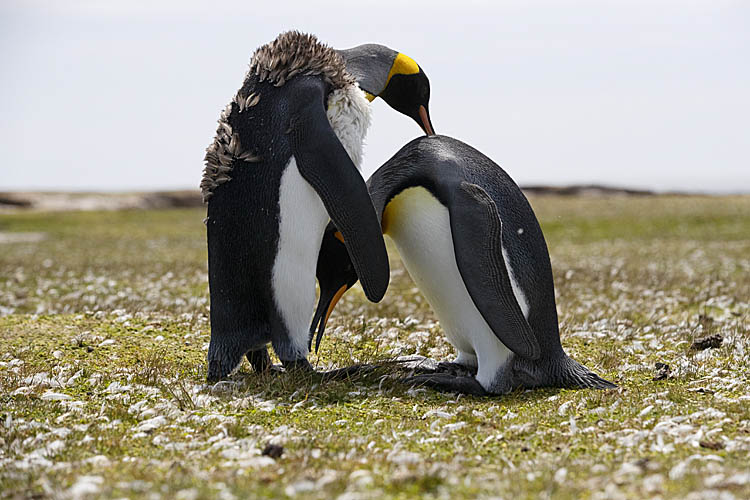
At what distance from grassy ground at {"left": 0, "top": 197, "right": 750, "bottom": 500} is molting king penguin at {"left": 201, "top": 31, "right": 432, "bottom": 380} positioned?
55 centimetres

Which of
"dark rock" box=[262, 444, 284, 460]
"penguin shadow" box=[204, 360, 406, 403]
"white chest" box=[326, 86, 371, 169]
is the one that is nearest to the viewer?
"dark rock" box=[262, 444, 284, 460]

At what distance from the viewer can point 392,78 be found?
304 inches

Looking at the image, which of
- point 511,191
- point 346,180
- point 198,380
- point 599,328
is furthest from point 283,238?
point 599,328

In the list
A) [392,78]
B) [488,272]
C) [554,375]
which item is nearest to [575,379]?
[554,375]

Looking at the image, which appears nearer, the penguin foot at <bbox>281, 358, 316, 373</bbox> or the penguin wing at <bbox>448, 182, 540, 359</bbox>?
the penguin wing at <bbox>448, 182, 540, 359</bbox>

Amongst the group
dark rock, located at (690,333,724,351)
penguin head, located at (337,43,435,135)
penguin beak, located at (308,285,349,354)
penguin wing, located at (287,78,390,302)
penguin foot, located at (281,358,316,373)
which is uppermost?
penguin head, located at (337,43,435,135)

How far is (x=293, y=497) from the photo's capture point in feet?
12.7

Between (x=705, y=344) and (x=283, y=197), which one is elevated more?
(x=283, y=197)

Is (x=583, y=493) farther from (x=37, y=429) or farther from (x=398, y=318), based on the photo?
(x=398, y=318)

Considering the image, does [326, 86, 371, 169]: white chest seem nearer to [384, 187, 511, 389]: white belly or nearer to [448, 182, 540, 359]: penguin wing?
[384, 187, 511, 389]: white belly

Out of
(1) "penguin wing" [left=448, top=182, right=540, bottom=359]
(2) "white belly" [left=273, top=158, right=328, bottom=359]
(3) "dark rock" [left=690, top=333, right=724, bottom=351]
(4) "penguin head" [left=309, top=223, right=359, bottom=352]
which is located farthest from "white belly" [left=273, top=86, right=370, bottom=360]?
(3) "dark rock" [left=690, top=333, right=724, bottom=351]

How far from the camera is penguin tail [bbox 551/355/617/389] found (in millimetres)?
6691

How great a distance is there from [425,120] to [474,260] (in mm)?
2412

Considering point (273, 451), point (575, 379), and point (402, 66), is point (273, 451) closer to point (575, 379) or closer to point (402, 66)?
point (575, 379)
